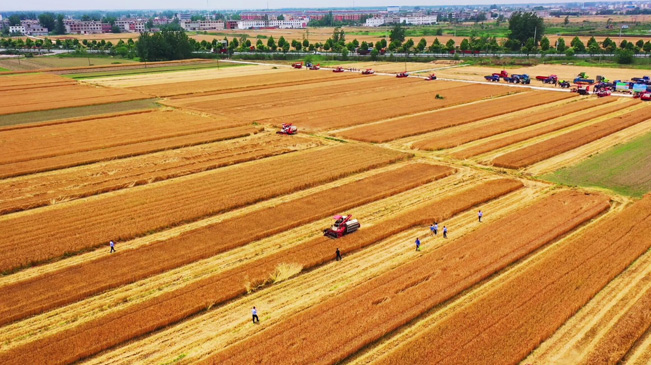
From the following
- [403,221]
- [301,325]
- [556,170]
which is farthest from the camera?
[556,170]

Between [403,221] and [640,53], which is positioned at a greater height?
[640,53]

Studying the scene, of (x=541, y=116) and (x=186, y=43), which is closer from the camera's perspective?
(x=541, y=116)

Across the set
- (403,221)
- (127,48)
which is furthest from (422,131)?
(127,48)

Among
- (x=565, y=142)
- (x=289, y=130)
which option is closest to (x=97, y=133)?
(x=289, y=130)

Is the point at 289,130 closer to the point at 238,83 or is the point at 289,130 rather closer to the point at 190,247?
the point at 190,247

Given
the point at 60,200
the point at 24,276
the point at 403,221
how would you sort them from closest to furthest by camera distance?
the point at 24,276 → the point at 403,221 → the point at 60,200

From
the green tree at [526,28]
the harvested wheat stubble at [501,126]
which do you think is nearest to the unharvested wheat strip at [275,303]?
the harvested wheat stubble at [501,126]

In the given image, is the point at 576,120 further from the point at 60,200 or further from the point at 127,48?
the point at 127,48
